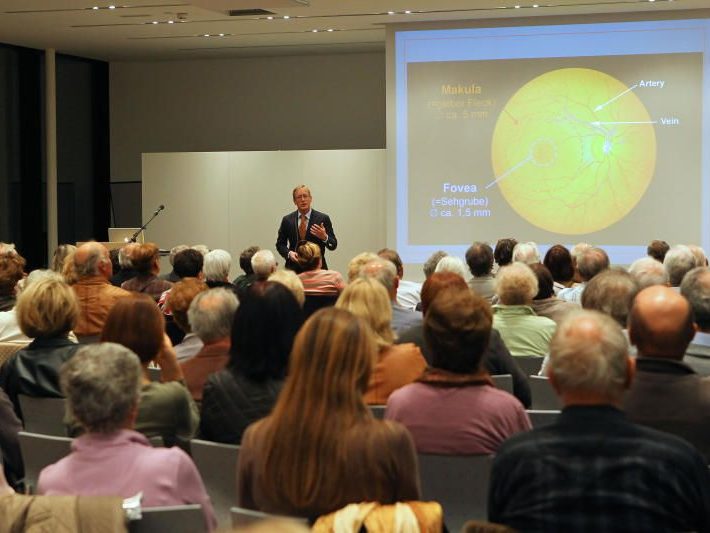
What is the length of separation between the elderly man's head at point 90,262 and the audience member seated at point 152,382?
2.16 metres

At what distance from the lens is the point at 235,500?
11.0ft

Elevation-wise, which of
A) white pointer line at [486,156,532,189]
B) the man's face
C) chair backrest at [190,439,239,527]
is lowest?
chair backrest at [190,439,239,527]

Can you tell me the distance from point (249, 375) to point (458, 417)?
729 millimetres

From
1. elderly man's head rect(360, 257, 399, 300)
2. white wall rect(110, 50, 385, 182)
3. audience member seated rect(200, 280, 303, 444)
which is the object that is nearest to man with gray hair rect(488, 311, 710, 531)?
audience member seated rect(200, 280, 303, 444)

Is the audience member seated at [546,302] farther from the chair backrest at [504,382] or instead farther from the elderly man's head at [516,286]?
the chair backrest at [504,382]

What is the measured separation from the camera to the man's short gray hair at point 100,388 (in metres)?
2.71

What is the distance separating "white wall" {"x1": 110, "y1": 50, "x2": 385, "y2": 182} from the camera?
14258mm

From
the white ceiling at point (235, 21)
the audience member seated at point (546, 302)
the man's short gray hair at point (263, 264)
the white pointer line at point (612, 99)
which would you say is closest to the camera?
the audience member seated at point (546, 302)

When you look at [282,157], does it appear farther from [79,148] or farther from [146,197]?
[79,148]

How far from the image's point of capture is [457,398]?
3.20 meters

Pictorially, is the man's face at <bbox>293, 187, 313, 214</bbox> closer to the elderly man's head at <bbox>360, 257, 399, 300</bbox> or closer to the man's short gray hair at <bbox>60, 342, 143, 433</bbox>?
the elderly man's head at <bbox>360, 257, 399, 300</bbox>

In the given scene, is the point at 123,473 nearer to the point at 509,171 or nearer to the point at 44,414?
the point at 44,414

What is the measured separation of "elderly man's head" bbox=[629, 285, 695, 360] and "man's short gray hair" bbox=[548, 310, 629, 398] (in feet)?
2.32

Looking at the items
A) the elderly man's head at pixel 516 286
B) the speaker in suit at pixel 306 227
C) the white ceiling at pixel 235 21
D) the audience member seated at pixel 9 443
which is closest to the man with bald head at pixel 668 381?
the elderly man's head at pixel 516 286
